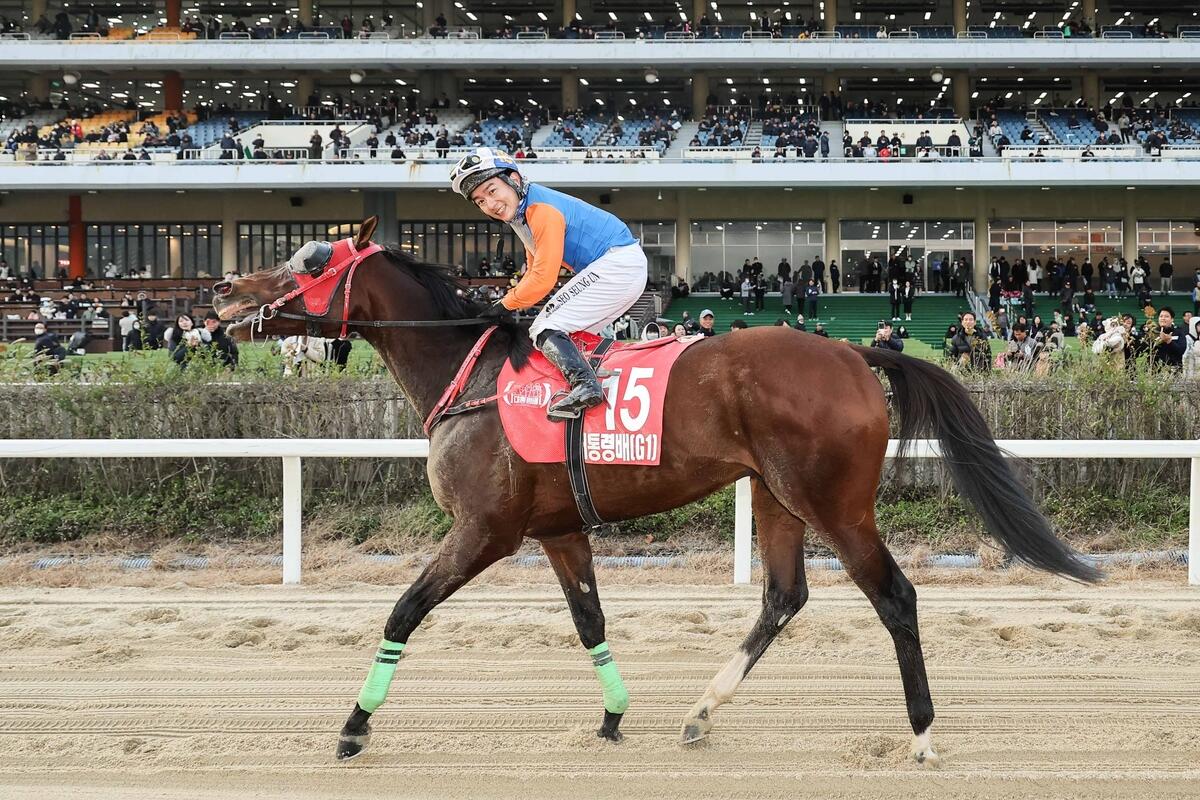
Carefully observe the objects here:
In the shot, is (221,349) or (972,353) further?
(221,349)

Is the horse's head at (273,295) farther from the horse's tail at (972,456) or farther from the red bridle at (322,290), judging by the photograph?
the horse's tail at (972,456)

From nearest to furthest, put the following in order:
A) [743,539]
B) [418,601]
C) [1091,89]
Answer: [418,601] → [743,539] → [1091,89]

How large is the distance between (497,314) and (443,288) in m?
0.32

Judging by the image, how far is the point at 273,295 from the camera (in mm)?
4547

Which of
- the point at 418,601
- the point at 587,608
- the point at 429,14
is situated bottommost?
the point at 587,608

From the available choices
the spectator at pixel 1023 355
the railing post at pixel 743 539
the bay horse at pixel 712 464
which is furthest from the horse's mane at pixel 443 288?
the spectator at pixel 1023 355

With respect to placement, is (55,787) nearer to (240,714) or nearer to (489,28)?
(240,714)

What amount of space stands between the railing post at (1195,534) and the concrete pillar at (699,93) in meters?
31.6

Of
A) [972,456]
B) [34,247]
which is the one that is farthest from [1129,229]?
[34,247]

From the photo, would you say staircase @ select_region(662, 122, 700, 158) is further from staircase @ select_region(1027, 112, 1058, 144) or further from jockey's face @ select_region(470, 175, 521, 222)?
jockey's face @ select_region(470, 175, 521, 222)

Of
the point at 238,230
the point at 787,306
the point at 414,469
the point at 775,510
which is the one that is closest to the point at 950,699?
the point at 775,510

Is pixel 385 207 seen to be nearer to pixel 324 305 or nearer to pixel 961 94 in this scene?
pixel 961 94

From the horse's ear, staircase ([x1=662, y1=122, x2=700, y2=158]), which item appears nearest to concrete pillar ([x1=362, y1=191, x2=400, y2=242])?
staircase ([x1=662, y1=122, x2=700, y2=158])

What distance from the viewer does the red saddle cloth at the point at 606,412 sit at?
414 cm
